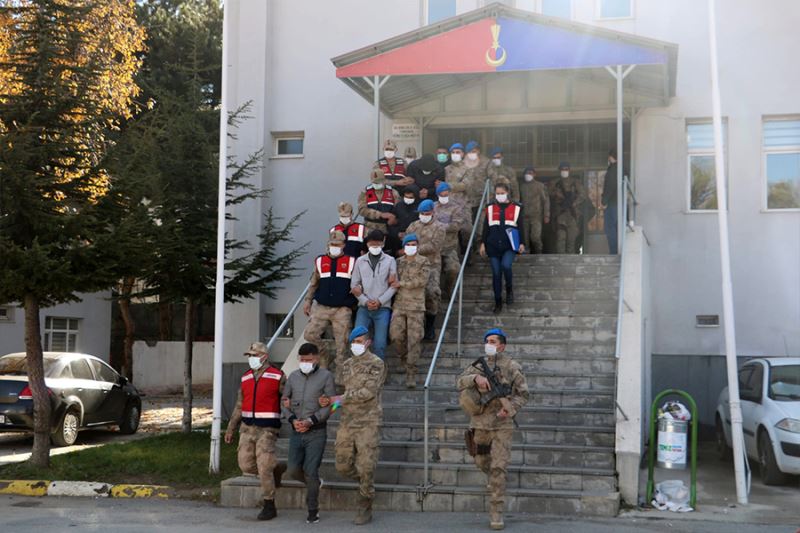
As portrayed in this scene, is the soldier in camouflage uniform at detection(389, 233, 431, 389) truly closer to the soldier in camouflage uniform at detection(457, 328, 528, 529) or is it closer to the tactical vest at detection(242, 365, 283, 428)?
the tactical vest at detection(242, 365, 283, 428)

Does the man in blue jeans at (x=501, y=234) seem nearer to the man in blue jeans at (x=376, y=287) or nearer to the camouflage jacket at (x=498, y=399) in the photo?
the man in blue jeans at (x=376, y=287)

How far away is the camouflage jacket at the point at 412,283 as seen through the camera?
40.4 feet

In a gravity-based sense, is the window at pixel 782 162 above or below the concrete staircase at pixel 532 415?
above

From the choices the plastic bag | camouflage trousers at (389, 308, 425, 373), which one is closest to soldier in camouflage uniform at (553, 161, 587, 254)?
camouflage trousers at (389, 308, 425, 373)

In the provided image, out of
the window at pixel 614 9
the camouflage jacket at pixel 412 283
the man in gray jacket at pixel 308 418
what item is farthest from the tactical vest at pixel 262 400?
the window at pixel 614 9

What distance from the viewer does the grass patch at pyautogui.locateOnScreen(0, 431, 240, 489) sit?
41.5 ft

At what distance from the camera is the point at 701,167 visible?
17969 mm

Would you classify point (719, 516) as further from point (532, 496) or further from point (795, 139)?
point (795, 139)

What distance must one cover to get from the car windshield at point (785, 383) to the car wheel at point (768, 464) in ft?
1.94

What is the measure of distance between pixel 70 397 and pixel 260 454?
7.66 m

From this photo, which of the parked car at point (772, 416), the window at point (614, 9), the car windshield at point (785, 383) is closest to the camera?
the parked car at point (772, 416)

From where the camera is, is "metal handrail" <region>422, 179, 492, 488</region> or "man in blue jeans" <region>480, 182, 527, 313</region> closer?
"metal handrail" <region>422, 179, 492, 488</region>

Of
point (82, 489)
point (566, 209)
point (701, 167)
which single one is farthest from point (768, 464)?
point (82, 489)

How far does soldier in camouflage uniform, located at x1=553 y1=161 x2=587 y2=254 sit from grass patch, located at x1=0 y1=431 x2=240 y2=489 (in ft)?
22.4
